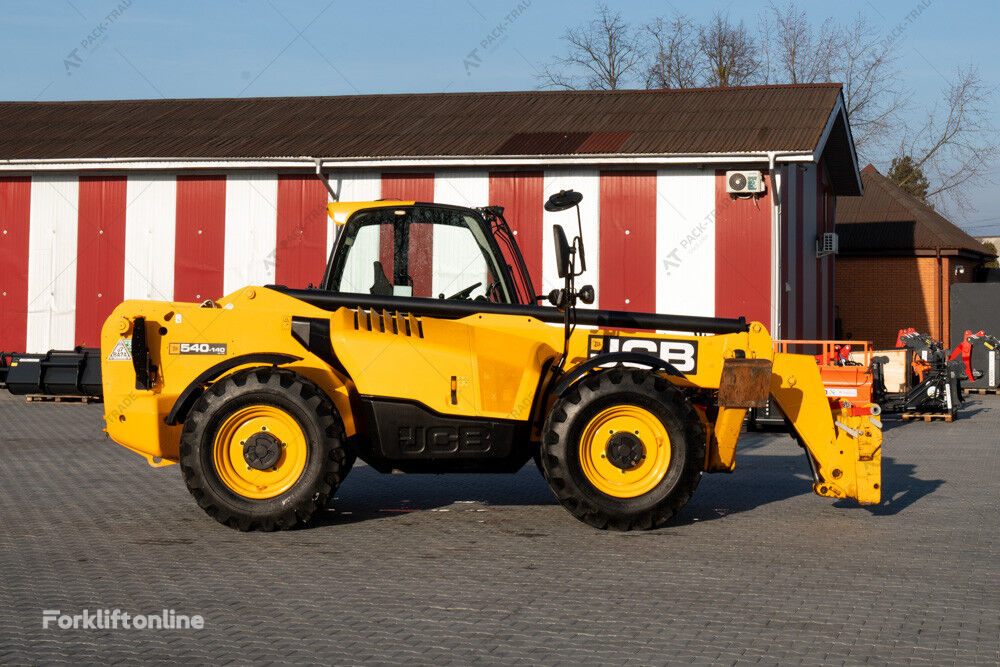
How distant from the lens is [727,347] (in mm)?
8344

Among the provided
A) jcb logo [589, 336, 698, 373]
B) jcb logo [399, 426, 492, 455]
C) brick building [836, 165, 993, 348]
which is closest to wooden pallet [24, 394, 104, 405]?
jcb logo [399, 426, 492, 455]

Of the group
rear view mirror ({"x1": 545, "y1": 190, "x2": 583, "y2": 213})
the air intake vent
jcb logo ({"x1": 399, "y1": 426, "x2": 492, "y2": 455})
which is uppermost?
rear view mirror ({"x1": 545, "y1": 190, "x2": 583, "y2": 213})

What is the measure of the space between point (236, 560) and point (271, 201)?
54.8ft

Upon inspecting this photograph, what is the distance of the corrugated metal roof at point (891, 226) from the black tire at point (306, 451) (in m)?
33.1

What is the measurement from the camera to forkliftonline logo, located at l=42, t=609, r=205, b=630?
5418 mm

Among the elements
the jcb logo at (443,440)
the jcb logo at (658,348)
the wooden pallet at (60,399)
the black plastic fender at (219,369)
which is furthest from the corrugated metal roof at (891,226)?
the black plastic fender at (219,369)

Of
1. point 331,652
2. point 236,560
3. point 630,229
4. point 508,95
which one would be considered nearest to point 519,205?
point 630,229

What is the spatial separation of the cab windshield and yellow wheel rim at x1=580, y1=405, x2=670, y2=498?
141cm

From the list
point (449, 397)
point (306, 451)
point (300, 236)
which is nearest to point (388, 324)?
point (449, 397)

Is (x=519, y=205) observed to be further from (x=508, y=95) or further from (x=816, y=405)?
(x=816, y=405)

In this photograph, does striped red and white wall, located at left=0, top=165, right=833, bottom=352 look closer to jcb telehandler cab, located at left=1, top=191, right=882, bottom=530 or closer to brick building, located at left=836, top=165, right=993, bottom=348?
jcb telehandler cab, located at left=1, top=191, right=882, bottom=530

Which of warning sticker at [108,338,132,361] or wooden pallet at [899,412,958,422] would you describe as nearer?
warning sticker at [108,338,132,361]

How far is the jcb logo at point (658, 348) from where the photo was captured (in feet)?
27.4

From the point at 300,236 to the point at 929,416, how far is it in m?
12.3
